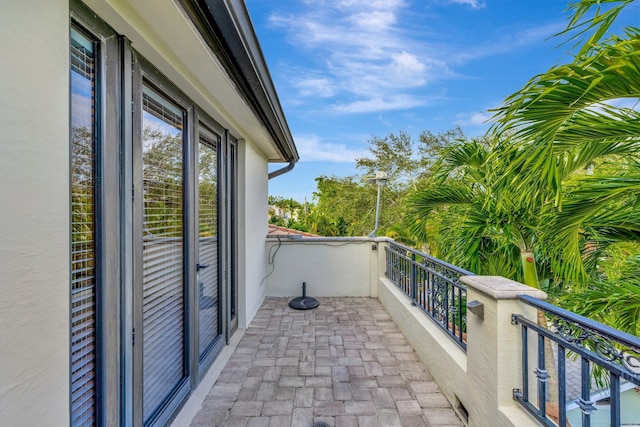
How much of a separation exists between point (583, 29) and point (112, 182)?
2702 mm

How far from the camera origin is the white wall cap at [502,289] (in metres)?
1.85

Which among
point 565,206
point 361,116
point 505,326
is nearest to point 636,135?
point 565,206

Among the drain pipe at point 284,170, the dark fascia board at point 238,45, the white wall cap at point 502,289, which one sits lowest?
the white wall cap at point 502,289

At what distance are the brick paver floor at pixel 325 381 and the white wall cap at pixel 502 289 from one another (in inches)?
45.9

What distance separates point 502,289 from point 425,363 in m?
1.67

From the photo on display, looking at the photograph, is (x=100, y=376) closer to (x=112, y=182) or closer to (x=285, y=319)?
(x=112, y=182)

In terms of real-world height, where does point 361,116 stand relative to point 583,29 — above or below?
above

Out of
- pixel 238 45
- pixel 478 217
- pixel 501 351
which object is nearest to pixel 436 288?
pixel 478 217

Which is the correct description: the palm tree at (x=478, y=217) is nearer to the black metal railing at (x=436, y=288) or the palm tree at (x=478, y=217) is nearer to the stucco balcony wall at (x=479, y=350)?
the black metal railing at (x=436, y=288)

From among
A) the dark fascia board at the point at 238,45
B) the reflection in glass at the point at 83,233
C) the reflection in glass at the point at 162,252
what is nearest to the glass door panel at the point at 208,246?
the reflection in glass at the point at 162,252

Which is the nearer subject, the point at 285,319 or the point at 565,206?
the point at 565,206

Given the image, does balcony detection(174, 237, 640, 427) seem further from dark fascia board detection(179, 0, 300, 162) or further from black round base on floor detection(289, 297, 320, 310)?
dark fascia board detection(179, 0, 300, 162)

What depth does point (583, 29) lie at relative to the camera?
1.65 m
